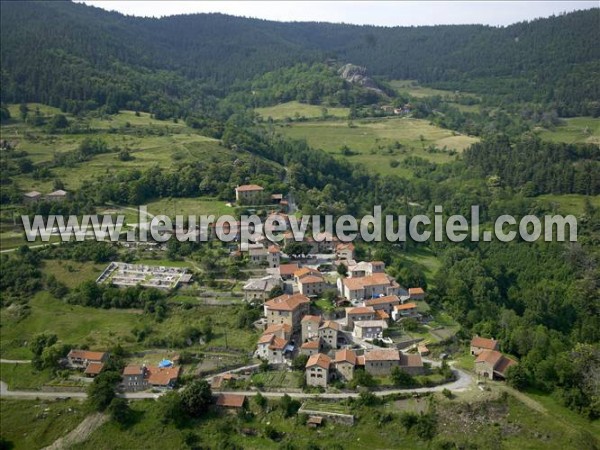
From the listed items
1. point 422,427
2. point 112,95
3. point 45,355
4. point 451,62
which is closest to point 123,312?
point 45,355

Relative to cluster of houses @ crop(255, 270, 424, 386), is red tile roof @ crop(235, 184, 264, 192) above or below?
above

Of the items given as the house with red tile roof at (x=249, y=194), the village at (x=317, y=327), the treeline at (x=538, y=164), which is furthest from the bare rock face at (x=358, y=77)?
the village at (x=317, y=327)

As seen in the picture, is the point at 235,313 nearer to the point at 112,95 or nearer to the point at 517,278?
the point at 517,278

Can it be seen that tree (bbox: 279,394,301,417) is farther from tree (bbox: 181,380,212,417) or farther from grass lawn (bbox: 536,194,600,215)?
grass lawn (bbox: 536,194,600,215)

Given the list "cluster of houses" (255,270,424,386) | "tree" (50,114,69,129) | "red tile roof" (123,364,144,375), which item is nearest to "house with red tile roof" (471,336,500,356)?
"cluster of houses" (255,270,424,386)

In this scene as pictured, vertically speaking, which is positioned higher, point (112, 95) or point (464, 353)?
point (112, 95)

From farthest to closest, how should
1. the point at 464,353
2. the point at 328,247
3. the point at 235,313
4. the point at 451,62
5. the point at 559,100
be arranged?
the point at 451,62
the point at 559,100
the point at 328,247
the point at 235,313
the point at 464,353
